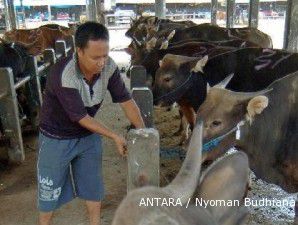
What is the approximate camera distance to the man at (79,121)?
8.87ft

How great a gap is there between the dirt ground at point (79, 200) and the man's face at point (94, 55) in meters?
1.97

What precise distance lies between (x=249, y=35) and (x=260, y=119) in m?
5.39

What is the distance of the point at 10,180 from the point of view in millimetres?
5168

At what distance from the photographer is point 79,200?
15.0ft

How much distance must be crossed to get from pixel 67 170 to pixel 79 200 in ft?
4.76

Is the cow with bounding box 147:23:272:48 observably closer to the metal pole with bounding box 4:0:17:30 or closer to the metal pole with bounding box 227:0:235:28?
the metal pole with bounding box 227:0:235:28

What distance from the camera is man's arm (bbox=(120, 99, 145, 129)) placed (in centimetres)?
294

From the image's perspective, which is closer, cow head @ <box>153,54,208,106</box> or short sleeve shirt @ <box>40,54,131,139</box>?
short sleeve shirt @ <box>40,54,131,139</box>

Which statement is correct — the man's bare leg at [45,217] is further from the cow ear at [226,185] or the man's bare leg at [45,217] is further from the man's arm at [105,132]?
the cow ear at [226,185]

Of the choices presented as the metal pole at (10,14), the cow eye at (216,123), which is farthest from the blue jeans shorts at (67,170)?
the metal pole at (10,14)

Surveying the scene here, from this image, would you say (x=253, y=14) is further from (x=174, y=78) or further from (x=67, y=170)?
(x=67, y=170)

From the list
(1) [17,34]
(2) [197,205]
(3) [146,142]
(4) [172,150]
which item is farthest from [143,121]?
(1) [17,34]

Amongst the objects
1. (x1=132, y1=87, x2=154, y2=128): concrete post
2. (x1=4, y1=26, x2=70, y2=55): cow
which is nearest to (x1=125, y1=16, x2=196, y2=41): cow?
(x1=4, y1=26, x2=70, y2=55): cow

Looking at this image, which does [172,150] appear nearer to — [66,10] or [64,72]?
[64,72]
